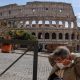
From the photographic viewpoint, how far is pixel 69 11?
Answer: 110 m

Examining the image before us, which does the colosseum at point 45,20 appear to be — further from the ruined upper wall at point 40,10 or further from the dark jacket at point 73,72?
the dark jacket at point 73,72

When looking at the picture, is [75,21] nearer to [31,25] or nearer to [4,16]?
[31,25]

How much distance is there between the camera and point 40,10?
107438mm

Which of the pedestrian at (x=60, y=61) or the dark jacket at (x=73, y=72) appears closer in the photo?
the dark jacket at (x=73, y=72)

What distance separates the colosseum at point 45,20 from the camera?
93688 millimetres

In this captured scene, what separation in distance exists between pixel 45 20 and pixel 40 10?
24.8ft

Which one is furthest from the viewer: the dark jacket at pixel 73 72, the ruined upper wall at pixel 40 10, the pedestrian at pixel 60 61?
the ruined upper wall at pixel 40 10

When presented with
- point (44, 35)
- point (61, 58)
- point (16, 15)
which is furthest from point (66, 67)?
point (16, 15)

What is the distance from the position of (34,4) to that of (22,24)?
1228cm

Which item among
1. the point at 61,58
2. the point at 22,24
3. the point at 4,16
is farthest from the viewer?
the point at 4,16

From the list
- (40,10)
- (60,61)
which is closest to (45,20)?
(40,10)

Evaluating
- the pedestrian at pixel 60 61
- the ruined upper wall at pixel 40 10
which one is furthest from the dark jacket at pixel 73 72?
the ruined upper wall at pixel 40 10

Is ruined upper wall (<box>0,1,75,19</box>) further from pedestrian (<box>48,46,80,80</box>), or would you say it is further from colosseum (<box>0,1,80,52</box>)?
pedestrian (<box>48,46,80,80</box>)

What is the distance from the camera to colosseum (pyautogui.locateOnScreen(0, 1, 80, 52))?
93688 mm
